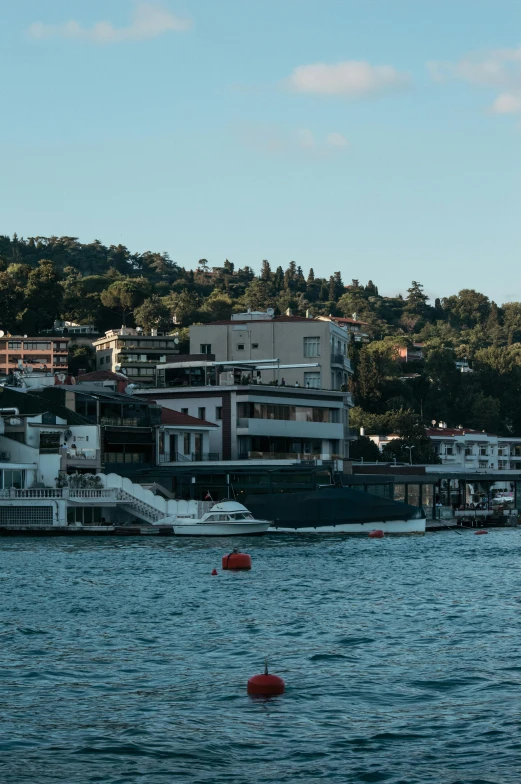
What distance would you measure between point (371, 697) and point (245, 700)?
3356 mm

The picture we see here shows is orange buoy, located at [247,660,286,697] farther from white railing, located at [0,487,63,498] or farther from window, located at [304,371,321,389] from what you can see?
window, located at [304,371,321,389]

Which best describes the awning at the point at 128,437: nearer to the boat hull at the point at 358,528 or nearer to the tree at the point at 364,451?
the boat hull at the point at 358,528

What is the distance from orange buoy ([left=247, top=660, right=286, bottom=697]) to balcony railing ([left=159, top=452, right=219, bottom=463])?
89.2m

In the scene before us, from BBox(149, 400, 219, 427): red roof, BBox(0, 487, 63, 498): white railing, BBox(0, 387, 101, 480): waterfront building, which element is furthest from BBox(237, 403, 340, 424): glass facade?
BBox(0, 487, 63, 498): white railing

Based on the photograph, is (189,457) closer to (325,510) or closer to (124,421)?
(124,421)

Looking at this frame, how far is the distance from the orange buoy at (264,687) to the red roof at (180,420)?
90.0m

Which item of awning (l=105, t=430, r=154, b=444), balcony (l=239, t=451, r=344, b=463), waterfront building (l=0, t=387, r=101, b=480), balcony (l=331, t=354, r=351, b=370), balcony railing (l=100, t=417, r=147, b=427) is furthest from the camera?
balcony (l=331, t=354, r=351, b=370)

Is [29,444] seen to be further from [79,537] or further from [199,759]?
[199,759]

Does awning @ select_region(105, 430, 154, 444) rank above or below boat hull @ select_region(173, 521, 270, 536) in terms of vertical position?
above

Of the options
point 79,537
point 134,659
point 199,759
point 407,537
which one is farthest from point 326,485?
point 199,759

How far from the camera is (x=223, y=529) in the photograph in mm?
93688

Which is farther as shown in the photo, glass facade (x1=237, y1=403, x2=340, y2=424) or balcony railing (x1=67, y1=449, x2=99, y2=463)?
glass facade (x1=237, y1=403, x2=340, y2=424)

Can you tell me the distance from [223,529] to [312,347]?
196 ft

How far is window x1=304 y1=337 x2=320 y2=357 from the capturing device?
5906 inches
